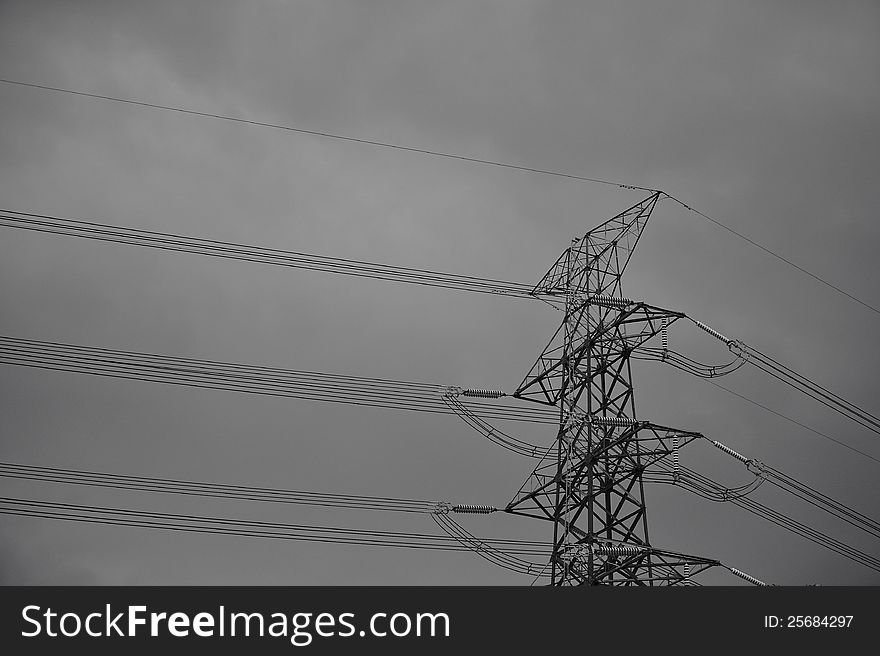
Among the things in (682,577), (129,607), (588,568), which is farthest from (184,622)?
(682,577)

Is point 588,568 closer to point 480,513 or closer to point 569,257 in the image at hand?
point 480,513

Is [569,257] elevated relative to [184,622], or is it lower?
elevated

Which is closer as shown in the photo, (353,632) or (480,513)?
(353,632)

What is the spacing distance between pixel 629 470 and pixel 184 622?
743 inches

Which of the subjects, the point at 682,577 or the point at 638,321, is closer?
the point at 682,577

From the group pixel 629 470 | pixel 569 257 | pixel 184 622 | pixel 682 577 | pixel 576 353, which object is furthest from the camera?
pixel 569 257

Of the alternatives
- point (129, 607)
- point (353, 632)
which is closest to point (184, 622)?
point (129, 607)

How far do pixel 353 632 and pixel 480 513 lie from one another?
17717 mm

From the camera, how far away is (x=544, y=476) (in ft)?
126

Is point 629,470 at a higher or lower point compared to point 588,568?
higher

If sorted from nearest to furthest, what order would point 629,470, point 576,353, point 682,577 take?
point 682,577 → point 629,470 → point 576,353

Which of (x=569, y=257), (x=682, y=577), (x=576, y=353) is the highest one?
(x=569, y=257)

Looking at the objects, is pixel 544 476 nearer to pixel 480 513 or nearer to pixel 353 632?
pixel 480 513

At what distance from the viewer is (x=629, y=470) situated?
1432 inches
